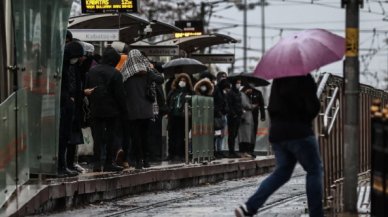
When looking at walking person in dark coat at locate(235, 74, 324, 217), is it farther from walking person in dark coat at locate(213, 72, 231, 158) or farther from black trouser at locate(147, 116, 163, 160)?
walking person in dark coat at locate(213, 72, 231, 158)

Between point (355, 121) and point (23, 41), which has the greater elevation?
point (23, 41)

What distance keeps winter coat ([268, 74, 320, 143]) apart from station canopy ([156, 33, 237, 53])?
15.0 meters

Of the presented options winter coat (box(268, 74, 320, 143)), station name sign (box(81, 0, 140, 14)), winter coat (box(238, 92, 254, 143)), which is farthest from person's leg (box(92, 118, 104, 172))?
winter coat (box(238, 92, 254, 143))

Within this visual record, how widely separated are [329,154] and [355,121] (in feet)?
5.45

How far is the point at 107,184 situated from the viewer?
14.4 meters

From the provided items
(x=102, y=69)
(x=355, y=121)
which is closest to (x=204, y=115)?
(x=102, y=69)

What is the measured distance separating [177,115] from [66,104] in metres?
6.26

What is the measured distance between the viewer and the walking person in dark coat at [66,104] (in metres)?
13.8

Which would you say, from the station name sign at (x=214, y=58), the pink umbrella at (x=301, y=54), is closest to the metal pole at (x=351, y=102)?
the pink umbrella at (x=301, y=54)

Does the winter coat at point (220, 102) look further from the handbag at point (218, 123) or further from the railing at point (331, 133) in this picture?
the railing at point (331, 133)

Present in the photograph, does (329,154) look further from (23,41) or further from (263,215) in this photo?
(23,41)

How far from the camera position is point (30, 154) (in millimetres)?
12016

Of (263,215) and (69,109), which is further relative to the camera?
(69,109)

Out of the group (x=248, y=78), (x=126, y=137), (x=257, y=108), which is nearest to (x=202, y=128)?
(x=126, y=137)
